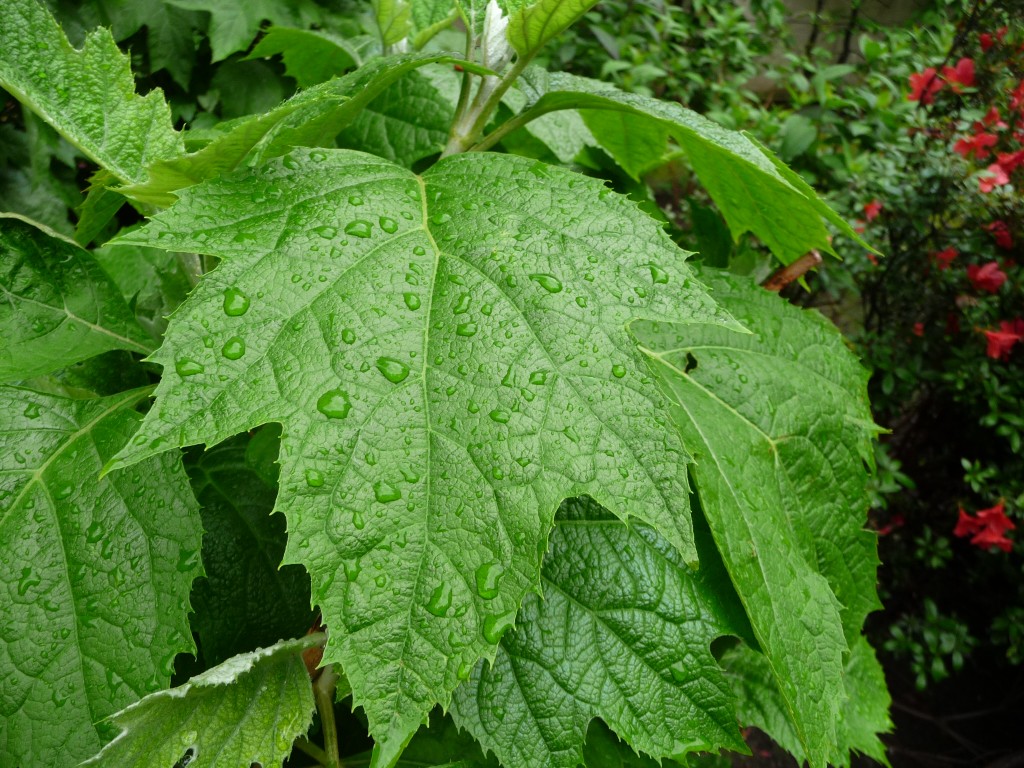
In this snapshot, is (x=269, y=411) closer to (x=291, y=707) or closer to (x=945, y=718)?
(x=291, y=707)

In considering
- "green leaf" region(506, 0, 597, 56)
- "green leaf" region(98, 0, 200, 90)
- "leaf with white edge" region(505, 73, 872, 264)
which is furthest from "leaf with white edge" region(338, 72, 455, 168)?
"green leaf" region(98, 0, 200, 90)

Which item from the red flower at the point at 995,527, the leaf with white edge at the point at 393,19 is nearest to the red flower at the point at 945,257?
the red flower at the point at 995,527

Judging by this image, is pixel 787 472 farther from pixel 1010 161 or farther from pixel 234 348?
pixel 1010 161

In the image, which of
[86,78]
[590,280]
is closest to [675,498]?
[590,280]

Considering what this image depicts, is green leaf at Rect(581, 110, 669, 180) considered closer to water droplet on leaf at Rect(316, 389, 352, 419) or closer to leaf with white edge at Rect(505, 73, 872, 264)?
leaf with white edge at Rect(505, 73, 872, 264)

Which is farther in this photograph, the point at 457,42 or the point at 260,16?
the point at 457,42

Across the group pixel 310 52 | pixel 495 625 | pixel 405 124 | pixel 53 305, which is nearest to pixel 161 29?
pixel 310 52
